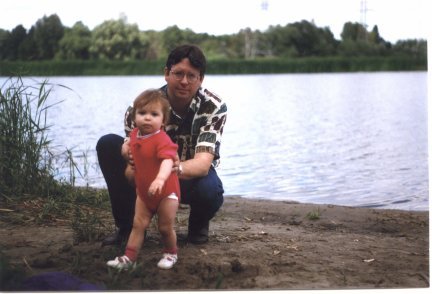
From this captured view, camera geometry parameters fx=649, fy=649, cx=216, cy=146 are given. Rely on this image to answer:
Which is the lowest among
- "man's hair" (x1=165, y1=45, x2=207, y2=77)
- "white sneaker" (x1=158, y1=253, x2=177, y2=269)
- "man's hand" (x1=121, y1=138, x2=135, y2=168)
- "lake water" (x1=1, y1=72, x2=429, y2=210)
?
"lake water" (x1=1, y1=72, x2=429, y2=210)

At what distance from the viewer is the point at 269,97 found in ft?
56.0

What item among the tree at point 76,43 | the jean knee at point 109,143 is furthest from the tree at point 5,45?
the jean knee at point 109,143

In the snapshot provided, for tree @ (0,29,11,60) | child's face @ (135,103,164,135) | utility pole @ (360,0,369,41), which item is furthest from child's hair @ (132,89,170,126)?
tree @ (0,29,11,60)

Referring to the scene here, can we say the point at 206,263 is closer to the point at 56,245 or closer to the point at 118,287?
the point at 118,287

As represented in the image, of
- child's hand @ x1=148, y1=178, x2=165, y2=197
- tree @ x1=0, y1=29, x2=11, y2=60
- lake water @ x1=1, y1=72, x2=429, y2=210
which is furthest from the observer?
lake water @ x1=1, y1=72, x2=429, y2=210

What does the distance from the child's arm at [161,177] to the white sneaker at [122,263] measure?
397mm

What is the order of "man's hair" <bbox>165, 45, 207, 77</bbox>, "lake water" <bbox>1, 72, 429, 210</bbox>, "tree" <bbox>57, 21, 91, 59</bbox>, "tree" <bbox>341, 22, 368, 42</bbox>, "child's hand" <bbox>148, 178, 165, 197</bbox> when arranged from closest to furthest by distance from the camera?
"child's hand" <bbox>148, 178, 165, 197</bbox> → "man's hair" <bbox>165, 45, 207, 77</bbox> → "tree" <bbox>341, 22, 368, 42</bbox> → "lake water" <bbox>1, 72, 429, 210</bbox> → "tree" <bbox>57, 21, 91, 59</bbox>

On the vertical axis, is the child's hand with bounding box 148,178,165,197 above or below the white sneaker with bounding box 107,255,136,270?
above

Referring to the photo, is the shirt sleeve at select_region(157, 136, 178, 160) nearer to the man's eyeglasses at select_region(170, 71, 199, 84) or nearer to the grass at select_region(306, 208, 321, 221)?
the man's eyeglasses at select_region(170, 71, 199, 84)

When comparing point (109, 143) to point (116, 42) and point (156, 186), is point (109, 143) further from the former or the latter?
point (116, 42)

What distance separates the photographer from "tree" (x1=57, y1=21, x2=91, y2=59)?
7.50 meters

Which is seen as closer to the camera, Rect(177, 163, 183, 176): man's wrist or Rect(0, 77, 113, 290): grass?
Rect(177, 163, 183, 176): man's wrist

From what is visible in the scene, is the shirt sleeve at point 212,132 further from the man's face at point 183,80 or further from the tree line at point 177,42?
the tree line at point 177,42

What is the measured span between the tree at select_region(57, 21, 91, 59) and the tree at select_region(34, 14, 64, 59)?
0.09 meters
